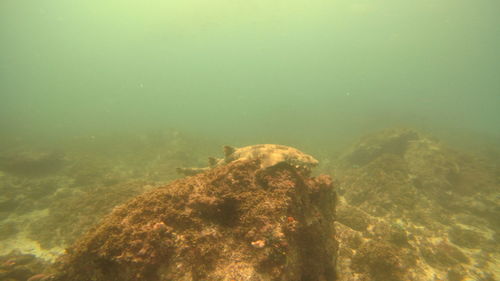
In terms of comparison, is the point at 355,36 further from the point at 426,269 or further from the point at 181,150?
the point at 426,269

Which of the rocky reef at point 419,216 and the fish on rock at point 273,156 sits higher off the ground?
the fish on rock at point 273,156

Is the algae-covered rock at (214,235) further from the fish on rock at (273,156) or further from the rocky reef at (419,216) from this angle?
the rocky reef at (419,216)

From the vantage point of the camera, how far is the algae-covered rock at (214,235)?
10.8ft

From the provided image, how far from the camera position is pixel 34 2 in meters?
78.9

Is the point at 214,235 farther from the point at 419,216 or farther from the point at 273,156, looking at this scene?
the point at 419,216

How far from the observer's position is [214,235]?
3.83 m

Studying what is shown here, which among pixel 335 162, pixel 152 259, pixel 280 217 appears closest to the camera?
pixel 152 259

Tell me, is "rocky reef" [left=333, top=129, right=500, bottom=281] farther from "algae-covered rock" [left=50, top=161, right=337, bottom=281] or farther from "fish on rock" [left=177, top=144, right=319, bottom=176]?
"algae-covered rock" [left=50, top=161, right=337, bottom=281]

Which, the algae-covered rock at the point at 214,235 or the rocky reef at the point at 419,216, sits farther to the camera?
the rocky reef at the point at 419,216

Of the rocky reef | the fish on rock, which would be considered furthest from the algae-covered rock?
the rocky reef

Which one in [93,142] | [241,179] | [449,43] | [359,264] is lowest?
[93,142]

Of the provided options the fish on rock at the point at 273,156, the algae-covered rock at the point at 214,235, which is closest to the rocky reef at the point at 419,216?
the fish on rock at the point at 273,156

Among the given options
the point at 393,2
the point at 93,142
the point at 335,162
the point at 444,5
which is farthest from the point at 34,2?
the point at 444,5

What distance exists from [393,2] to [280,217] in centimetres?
8517
